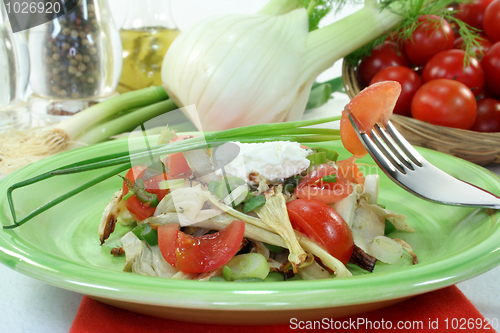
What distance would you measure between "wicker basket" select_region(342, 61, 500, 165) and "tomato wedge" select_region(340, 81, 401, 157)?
0.72 m

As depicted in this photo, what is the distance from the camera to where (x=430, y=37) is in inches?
78.9

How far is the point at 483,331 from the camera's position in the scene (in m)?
0.73

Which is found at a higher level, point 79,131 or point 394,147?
point 394,147

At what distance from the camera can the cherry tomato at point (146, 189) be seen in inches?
42.8

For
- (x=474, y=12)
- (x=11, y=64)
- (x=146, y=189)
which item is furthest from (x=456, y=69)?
(x=11, y=64)

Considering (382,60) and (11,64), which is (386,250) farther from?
(11,64)

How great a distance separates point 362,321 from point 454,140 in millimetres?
1197

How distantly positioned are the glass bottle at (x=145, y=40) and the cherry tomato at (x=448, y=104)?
1.59 m

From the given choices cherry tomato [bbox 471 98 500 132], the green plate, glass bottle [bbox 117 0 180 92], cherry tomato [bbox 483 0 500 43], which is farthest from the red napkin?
glass bottle [bbox 117 0 180 92]

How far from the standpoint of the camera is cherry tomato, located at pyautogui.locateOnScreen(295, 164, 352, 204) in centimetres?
105

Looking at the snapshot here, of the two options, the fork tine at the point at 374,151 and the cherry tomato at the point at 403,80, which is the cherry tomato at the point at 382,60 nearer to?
the cherry tomato at the point at 403,80

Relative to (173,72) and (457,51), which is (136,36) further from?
(457,51)

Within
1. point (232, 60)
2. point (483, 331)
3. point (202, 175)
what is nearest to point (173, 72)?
point (232, 60)

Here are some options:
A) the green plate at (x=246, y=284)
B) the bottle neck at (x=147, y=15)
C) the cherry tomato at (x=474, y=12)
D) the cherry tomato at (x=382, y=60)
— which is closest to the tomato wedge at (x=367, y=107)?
the green plate at (x=246, y=284)
